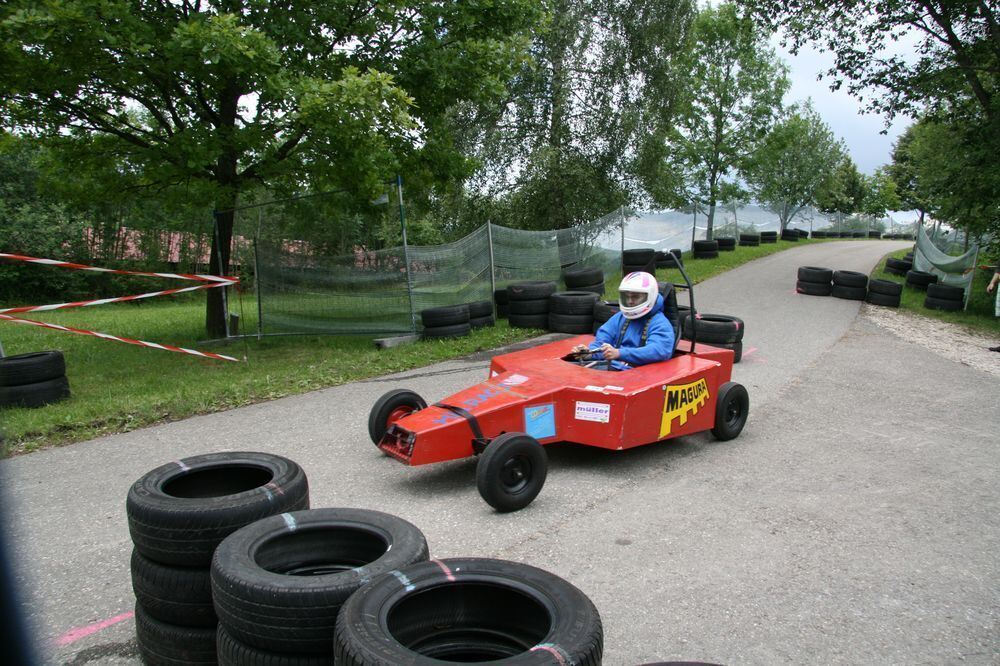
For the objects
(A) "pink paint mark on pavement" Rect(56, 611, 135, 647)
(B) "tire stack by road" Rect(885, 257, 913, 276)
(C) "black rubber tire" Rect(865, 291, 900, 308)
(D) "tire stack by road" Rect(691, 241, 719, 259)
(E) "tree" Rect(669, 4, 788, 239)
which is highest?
(E) "tree" Rect(669, 4, 788, 239)

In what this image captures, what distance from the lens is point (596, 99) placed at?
2252cm

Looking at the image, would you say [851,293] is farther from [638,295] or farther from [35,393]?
[35,393]

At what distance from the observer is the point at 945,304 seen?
1652 centimetres

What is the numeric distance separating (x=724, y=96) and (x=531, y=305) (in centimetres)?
2581

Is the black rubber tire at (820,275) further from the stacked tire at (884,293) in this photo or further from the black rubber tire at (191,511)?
the black rubber tire at (191,511)

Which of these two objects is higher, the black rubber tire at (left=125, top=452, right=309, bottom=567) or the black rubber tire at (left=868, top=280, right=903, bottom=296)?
the black rubber tire at (left=868, top=280, right=903, bottom=296)

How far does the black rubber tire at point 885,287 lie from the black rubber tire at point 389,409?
14.3m

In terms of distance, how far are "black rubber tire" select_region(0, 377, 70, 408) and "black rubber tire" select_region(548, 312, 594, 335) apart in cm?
777

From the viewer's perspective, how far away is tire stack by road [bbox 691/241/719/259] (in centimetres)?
2595

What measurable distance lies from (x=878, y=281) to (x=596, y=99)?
34.0ft

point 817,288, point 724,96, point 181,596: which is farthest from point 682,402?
point 724,96

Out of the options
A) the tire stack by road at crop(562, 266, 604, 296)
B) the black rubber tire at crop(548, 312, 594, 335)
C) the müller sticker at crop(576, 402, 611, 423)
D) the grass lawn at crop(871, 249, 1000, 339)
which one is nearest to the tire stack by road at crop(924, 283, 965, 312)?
the grass lawn at crop(871, 249, 1000, 339)

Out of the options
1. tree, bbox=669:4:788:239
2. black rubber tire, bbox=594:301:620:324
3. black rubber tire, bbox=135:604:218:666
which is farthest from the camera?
tree, bbox=669:4:788:239

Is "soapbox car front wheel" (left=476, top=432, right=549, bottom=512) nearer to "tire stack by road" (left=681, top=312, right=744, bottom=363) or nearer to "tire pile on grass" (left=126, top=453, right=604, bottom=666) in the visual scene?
"tire pile on grass" (left=126, top=453, right=604, bottom=666)
